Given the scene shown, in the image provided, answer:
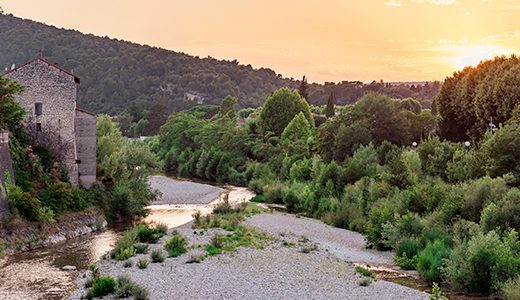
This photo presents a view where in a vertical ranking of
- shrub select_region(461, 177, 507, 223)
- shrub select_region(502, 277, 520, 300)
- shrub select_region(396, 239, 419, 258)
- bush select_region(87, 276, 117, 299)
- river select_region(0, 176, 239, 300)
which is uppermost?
shrub select_region(461, 177, 507, 223)

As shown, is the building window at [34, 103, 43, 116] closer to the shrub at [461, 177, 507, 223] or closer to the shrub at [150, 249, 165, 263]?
the shrub at [150, 249, 165, 263]

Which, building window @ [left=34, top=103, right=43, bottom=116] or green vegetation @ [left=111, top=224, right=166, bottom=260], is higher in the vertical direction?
building window @ [left=34, top=103, right=43, bottom=116]

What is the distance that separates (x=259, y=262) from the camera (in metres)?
28.1

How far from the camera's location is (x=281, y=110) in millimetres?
96938

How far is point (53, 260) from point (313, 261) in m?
11.7

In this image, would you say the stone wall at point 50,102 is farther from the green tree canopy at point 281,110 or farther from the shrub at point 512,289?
the green tree canopy at point 281,110

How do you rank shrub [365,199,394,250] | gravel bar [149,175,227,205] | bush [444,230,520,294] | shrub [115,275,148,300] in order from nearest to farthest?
shrub [115,275,148,300]
bush [444,230,520,294]
shrub [365,199,394,250]
gravel bar [149,175,227,205]

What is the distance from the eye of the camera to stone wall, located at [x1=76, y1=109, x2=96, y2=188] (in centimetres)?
4391

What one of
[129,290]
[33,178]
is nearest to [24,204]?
[33,178]

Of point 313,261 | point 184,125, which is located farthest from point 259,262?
point 184,125

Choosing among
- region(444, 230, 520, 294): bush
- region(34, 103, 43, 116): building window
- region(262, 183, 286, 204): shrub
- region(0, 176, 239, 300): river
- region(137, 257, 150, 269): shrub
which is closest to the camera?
region(444, 230, 520, 294): bush

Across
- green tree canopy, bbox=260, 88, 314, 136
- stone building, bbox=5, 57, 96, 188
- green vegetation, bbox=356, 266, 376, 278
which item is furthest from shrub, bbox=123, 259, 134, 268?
green tree canopy, bbox=260, 88, 314, 136

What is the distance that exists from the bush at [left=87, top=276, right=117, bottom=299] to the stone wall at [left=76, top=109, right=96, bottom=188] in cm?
2329

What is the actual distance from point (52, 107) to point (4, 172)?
6989mm
